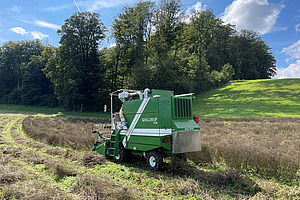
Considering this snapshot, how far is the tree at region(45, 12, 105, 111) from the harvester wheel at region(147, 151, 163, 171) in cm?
3486

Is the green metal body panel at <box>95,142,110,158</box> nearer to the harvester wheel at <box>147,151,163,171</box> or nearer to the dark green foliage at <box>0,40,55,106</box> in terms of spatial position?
the harvester wheel at <box>147,151,163,171</box>

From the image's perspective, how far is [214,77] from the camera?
5244 cm

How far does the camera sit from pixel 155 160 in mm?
7414

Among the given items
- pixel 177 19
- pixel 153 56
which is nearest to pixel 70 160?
pixel 153 56

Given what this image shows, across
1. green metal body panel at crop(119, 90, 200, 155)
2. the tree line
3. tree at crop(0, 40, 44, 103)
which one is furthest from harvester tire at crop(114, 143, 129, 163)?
tree at crop(0, 40, 44, 103)

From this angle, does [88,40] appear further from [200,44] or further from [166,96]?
[166,96]

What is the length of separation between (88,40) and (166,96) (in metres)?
41.5

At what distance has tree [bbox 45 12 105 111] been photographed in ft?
132

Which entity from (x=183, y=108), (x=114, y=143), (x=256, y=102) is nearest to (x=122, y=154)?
(x=114, y=143)

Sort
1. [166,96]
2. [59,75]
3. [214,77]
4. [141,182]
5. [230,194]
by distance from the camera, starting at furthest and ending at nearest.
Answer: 1. [214,77]
2. [59,75]
3. [166,96]
4. [141,182]
5. [230,194]

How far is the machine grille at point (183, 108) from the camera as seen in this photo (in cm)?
763

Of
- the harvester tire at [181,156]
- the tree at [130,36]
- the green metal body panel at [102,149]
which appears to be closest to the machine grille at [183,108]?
the harvester tire at [181,156]

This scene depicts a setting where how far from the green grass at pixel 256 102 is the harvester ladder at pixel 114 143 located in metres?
21.3

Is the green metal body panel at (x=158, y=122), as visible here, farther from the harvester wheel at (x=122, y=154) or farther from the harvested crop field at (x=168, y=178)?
the harvested crop field at (x=168, y=178)
